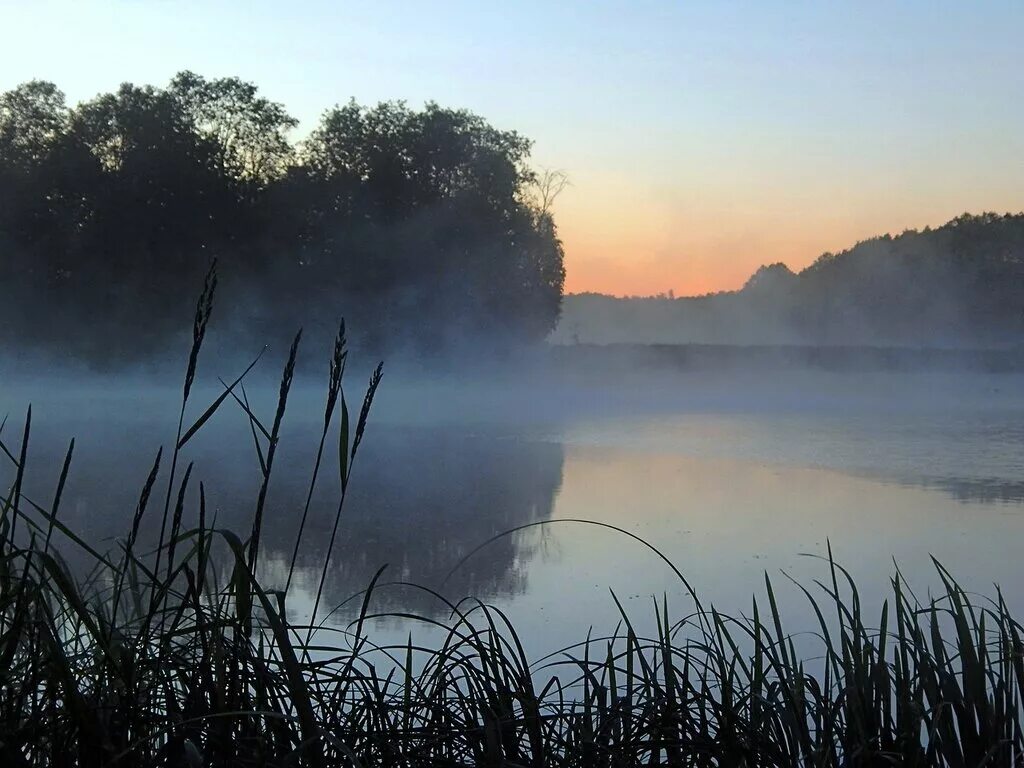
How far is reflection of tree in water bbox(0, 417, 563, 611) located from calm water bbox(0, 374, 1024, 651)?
0.02 metres

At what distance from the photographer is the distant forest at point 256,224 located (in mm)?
15125

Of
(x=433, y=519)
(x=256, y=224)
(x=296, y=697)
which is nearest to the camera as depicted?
(x=296, y=697)

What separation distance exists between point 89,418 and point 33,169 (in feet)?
21.2

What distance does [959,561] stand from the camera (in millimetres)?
3471

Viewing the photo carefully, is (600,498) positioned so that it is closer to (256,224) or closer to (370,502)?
(370,502)

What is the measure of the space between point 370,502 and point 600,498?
104cm

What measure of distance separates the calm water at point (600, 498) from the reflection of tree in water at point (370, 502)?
0.7 inches

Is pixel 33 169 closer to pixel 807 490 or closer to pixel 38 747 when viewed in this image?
pixel 807 490

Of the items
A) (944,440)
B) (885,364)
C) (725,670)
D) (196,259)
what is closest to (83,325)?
(196,259)

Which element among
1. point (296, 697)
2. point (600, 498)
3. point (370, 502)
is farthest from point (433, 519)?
point (296, 697)

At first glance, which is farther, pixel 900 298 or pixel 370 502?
pixel 900 298

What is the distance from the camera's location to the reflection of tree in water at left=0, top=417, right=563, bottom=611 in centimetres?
337

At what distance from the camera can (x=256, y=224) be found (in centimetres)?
1598

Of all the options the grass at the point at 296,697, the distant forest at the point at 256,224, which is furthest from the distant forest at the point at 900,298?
the grass at the point at 296,697
